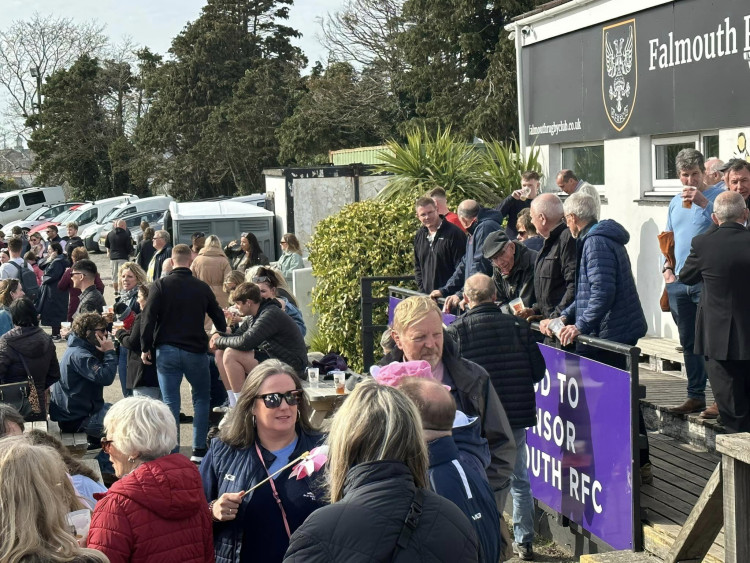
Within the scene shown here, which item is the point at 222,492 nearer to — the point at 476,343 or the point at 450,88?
the point at 476,343

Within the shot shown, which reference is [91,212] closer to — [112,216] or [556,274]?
[112,216]

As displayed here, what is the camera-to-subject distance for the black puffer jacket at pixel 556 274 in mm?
7152

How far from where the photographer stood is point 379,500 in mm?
2881

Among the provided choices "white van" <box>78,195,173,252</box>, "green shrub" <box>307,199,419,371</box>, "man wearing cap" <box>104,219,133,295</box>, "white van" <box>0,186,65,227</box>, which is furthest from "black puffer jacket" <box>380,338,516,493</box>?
"white van" <box>0,186,65,227</box>

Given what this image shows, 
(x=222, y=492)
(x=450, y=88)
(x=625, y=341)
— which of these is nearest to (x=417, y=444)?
(x=222, y=492)

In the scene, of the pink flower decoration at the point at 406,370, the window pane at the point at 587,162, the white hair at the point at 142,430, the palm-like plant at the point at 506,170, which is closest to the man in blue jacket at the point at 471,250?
the window pane at the point at 587,162

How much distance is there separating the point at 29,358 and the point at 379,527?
21.7 feet

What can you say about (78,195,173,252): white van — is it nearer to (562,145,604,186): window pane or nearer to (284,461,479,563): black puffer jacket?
(562,145,604,186): window pane

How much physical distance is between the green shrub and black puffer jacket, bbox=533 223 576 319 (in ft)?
15.8

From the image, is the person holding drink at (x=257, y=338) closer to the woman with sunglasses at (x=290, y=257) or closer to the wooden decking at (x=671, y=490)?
the wooden decking at (x=671, y=490)

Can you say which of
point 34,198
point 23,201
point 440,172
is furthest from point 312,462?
point 34,198

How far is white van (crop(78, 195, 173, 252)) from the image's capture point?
3762cm

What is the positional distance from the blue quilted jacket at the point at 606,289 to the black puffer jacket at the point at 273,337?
122 inches

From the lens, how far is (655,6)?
10.6 m
